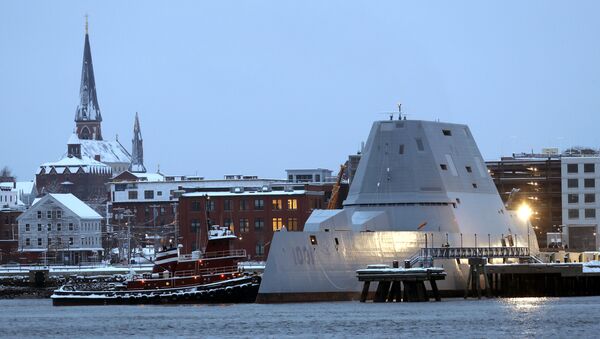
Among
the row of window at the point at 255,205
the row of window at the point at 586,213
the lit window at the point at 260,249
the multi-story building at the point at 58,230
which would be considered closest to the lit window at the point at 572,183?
the row of window at the point at 586,213

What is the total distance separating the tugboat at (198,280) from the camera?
85312 mm

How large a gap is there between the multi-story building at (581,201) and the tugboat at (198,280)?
2057 inches

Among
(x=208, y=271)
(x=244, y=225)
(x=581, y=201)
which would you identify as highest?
(x=581, y=201)

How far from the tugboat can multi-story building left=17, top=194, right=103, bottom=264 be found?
79173mm

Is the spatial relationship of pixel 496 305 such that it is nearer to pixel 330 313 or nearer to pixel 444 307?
pixel 444 307

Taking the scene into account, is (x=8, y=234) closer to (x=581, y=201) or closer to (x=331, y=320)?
(x=581, y=201)

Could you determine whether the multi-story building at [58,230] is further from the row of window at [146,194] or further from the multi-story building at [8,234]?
the row of window at [146,194]

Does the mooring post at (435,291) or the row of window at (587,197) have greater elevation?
the row of window at (587,197)

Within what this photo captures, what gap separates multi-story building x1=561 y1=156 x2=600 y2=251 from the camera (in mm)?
133625

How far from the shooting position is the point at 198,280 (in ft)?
282

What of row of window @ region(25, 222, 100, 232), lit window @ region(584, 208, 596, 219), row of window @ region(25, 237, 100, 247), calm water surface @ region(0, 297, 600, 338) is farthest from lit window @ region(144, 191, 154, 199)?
calm water surface @ region(0, 297, 600, 338)

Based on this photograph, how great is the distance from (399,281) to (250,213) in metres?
65.1

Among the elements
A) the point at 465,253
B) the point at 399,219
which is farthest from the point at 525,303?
the point at 399,219

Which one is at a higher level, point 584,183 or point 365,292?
point 584,183
